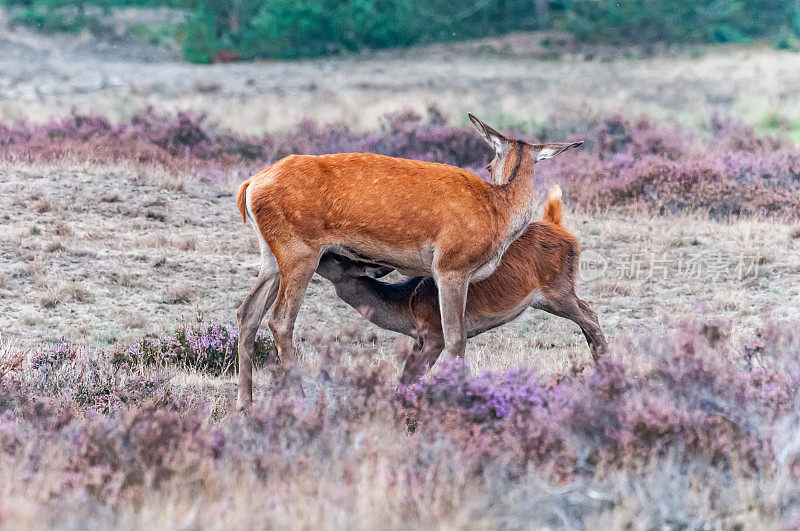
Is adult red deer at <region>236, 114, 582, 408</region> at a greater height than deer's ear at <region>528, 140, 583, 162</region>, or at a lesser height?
lesser

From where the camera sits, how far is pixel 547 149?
6660 mm

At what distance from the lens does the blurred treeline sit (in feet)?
126

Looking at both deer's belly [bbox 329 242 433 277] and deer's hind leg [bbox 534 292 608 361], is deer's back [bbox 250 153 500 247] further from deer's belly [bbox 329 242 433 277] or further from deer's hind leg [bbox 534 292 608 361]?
deer's hind leg [bbox 534 292 608 361]

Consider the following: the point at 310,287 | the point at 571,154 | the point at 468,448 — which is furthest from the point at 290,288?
the point at 571,154

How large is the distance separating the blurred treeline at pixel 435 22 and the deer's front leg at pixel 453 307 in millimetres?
33252

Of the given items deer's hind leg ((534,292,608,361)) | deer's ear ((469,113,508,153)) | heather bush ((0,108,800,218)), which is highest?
deer's ear ((469,113,508,153))

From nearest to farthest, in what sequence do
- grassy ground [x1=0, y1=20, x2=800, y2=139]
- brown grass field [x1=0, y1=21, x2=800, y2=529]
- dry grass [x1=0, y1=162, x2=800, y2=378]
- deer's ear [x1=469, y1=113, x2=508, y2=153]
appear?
1. brown grass field [x1=0, y1=21, x2=800, y2=529]
2. deer's ear [x1=469, y1=113, x2=508, y2=153]
3. dry grass [x1=0, y1=162, x2=800, y2=378]
4. grassy ground [x1=0, y1=20, x2=800, y2=139]

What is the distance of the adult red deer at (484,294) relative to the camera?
6750 mm

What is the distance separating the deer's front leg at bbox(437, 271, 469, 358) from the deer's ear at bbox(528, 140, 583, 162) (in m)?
1.03

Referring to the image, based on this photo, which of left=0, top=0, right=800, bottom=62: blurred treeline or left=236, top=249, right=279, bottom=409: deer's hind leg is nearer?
left=236, top=249, right=279, bottom=409: deer's hind leg

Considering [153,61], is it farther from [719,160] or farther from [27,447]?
[27,447]

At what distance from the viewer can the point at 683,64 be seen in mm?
37094

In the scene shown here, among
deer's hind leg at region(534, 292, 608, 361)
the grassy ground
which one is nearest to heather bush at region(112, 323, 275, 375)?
deer's hind leg at region(534, 292, 608, 361)

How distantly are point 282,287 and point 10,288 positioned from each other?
3772 mm
